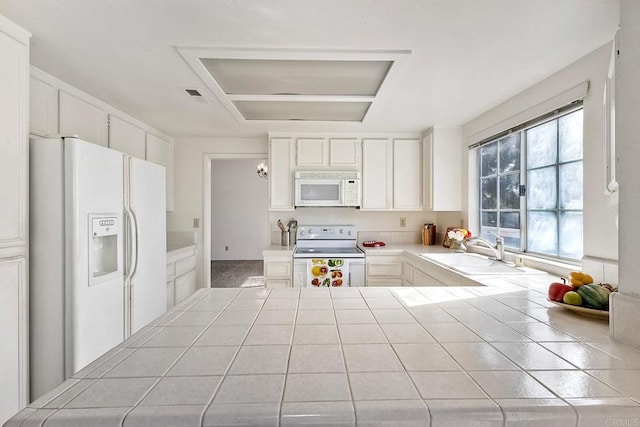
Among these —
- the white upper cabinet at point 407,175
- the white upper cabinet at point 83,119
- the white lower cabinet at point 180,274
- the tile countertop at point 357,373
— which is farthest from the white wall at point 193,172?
the tile countertop at point 357,373

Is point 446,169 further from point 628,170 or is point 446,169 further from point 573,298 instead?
point 628,170

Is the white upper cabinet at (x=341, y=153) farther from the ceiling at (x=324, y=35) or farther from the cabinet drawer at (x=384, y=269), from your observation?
the ceiling at (x=324, y=35)

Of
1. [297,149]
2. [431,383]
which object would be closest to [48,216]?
[431,383]

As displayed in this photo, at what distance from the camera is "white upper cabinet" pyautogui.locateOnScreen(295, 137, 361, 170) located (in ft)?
11.3

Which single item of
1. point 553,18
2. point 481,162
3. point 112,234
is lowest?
point 112,234

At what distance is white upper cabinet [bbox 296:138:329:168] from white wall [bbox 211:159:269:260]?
4.13 m

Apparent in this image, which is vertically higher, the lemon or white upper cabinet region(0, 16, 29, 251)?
white upper cabinet region(0, 16, 29, 251)

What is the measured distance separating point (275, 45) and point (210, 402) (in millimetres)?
1643

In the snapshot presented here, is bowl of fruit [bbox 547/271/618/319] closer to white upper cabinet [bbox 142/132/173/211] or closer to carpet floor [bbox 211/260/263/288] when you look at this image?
white upper cabinet [bbox 142/132/173/211]

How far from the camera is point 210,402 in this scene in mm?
586

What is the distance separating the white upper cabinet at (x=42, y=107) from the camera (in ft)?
6.23

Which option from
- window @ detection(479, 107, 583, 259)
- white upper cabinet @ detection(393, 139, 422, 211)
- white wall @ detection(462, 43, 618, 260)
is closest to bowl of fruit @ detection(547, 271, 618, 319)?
white wall @ detection(462, 43, 618, 260)

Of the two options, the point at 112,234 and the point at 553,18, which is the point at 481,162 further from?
the point at 112,234

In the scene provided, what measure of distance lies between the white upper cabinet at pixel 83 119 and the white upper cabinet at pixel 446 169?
3.03 m
